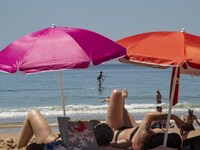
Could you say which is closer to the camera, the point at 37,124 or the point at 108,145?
the point at 108,145

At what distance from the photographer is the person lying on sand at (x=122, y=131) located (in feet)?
17.3

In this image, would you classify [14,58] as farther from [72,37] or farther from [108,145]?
[108,145]

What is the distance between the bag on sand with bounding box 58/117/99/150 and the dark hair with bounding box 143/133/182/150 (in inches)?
25.0

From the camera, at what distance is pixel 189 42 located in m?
4.99

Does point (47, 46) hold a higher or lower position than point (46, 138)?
higher

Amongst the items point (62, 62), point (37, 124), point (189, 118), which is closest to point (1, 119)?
point (189, 118)

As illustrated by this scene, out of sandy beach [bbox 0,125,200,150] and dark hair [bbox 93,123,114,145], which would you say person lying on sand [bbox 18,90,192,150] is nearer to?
dark hair [bbox 93,123,114,145]

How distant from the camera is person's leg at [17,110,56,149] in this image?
5.64 metres

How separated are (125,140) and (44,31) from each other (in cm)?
163

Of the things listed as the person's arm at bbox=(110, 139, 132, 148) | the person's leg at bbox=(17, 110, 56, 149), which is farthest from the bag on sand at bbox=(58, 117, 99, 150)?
the person's leg at bbox=(17, 110, 56, 149)

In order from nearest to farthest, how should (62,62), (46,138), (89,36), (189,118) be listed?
(62,62)
(89,36)
(46,138)
(189,118)

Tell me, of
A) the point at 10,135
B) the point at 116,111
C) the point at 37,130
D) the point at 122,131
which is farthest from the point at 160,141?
the point at 10,135

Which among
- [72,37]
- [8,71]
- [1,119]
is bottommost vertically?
[1,119]

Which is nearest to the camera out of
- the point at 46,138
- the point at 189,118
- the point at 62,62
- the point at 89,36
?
the point at 62,62
